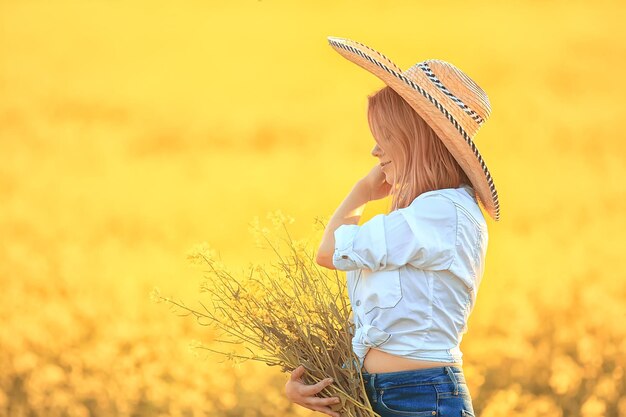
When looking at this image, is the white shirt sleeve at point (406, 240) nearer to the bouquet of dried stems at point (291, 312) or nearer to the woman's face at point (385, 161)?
the woman's face at point (385, 161)

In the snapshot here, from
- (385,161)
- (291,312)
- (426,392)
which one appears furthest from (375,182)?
(426,392)

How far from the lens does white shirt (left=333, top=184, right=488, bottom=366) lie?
2.09m

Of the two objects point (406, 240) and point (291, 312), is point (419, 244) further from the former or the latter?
point (291, 312)

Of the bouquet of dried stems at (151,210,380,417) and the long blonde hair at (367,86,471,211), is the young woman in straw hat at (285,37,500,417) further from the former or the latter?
the bouquet of dried stems at (151,210,380,417)

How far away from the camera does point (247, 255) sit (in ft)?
17.2

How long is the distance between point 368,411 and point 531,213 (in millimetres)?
3361

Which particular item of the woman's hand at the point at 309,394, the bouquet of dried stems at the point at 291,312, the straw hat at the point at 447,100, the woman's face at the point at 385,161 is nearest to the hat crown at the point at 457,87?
the straw hat at the point at 447,100

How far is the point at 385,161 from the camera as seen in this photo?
2.23m

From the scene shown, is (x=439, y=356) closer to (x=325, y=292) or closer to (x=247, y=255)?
(x=325, y=292)

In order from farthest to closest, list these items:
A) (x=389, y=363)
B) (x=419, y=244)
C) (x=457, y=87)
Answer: (x=457, y=87), (x=389, y=363), (x=419, y=244)

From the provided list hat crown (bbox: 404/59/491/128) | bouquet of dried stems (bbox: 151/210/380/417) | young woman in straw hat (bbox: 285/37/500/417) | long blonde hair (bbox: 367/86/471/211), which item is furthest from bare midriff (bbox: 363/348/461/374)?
hat crown (bbox: 404/59/491/128)

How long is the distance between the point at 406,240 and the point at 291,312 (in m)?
0.53

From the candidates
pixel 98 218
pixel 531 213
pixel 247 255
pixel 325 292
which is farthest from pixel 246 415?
pixel 325 292

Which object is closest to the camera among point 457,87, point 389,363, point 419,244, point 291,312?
point 419,244
